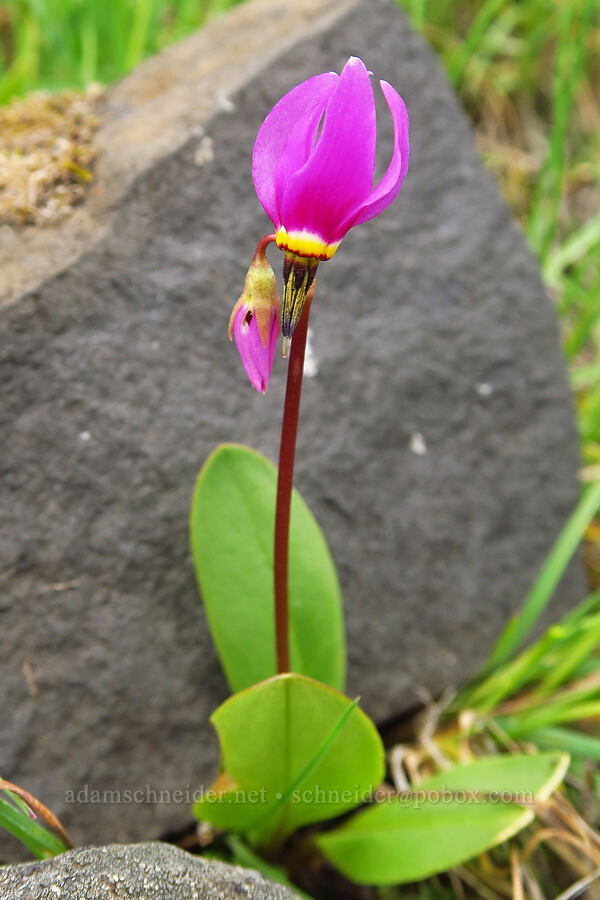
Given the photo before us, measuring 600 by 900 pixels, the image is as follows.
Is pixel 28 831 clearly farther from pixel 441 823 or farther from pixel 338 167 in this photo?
pixel 338 167

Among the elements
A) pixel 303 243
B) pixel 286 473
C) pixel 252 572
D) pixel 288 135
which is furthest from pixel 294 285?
pixel 252 572

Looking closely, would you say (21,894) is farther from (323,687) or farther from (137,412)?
(137,412)

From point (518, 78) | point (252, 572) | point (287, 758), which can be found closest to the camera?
point (287, 758)

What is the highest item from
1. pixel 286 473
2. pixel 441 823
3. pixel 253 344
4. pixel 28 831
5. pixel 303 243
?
pixel 303 243

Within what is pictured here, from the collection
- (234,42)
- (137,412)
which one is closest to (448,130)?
(234,42)

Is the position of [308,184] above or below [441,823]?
above

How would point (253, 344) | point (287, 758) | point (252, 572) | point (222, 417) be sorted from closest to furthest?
point (253, 344) → point (287, 758) → point (252, 572) → point (222, 417)
